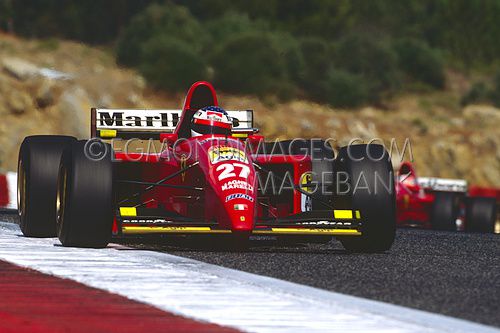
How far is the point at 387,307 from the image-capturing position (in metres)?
6.56

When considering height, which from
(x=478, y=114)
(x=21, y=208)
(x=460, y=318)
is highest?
(x=478, y=114)

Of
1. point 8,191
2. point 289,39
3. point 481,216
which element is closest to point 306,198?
point 481,216

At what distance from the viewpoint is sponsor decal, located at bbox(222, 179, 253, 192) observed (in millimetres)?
10039

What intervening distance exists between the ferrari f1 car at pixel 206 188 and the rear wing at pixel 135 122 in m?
0.83

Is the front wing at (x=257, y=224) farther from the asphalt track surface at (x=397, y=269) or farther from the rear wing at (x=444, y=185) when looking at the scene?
the rear wing at (x=444, y=185)

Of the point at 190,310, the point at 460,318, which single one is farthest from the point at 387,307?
the point at 190,310

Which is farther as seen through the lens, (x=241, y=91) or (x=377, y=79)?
(x=377, y=79)

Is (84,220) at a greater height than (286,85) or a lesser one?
lesser

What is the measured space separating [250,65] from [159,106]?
5837 millimetres

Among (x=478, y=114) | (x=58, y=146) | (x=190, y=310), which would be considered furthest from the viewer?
(x=478, y=114)

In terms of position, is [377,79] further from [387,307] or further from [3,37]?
[387,307]

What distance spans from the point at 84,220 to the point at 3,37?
43.1 m

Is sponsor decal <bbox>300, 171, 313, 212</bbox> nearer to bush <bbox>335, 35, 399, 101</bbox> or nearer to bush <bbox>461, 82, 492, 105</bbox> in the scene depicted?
bush <bbox>335, 35, 399, 101</bbox>

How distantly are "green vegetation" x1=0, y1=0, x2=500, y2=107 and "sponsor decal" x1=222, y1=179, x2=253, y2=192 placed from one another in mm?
37112
